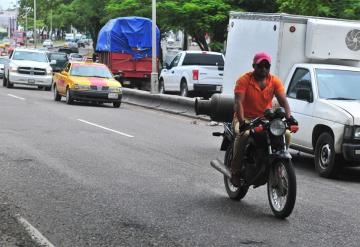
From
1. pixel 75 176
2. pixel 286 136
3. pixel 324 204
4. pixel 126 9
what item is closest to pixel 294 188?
pixel 286 136

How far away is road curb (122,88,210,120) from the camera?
72.4ft

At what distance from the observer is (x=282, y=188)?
744 cm

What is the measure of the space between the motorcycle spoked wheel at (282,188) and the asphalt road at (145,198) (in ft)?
0.44

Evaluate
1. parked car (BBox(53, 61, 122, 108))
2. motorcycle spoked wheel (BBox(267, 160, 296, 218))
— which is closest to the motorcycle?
motorcycle spoked wheel (BBox(267, 160, 296, 218))

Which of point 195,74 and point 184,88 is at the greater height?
point 195,74

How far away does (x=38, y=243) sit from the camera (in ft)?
20.3

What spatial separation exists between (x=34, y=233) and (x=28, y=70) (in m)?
25.7

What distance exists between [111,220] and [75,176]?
272 cm

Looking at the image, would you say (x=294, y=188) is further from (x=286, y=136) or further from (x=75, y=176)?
(x=75, y=176)

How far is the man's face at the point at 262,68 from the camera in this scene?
25.4 feet

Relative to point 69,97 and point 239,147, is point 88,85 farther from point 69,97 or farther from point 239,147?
point 239,147

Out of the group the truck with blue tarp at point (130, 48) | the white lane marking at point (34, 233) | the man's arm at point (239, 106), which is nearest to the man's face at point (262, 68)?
the man's arm at point (239, 106)

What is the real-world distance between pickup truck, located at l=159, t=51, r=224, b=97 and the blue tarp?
5040 mm

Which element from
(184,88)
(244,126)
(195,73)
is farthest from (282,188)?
(184,88)
